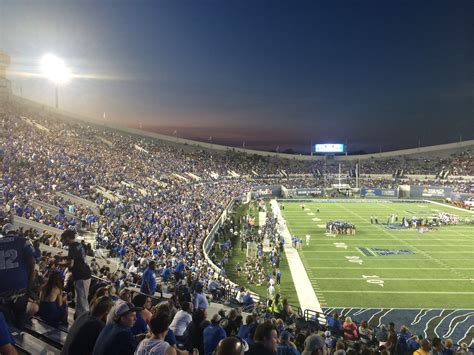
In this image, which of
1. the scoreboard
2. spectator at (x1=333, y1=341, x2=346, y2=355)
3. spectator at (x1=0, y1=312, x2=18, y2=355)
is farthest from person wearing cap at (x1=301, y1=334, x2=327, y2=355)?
the scoreboard

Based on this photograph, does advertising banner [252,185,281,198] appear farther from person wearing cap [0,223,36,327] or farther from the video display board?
person wearing cap [0,223,36,327]

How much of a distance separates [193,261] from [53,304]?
12.3m

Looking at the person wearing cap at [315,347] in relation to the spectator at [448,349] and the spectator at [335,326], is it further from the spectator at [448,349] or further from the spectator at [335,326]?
the spectator at [335,326]

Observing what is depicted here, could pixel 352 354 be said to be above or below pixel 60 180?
below

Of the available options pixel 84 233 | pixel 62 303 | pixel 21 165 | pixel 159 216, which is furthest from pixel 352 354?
pixel 21 165

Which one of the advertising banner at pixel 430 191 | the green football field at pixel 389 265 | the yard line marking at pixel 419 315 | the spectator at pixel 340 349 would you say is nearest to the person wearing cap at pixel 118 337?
the spectator at pixel 340 349

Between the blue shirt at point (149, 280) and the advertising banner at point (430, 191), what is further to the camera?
the advertising banner at point (430, 191)

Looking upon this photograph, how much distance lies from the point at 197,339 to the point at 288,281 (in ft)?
50.6

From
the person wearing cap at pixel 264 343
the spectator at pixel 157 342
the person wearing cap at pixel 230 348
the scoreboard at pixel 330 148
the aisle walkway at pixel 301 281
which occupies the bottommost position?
the aisle walkway at pixel 301 281

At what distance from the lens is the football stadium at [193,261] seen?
184 inches

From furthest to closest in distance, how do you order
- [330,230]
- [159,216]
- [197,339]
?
1. [330,230]
2. [159,216]
3. [197,339]

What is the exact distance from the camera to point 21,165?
27641 mm

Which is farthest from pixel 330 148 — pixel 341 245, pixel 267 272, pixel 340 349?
pixel 340 349

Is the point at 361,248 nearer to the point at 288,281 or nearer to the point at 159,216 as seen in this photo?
the point at 288,281
